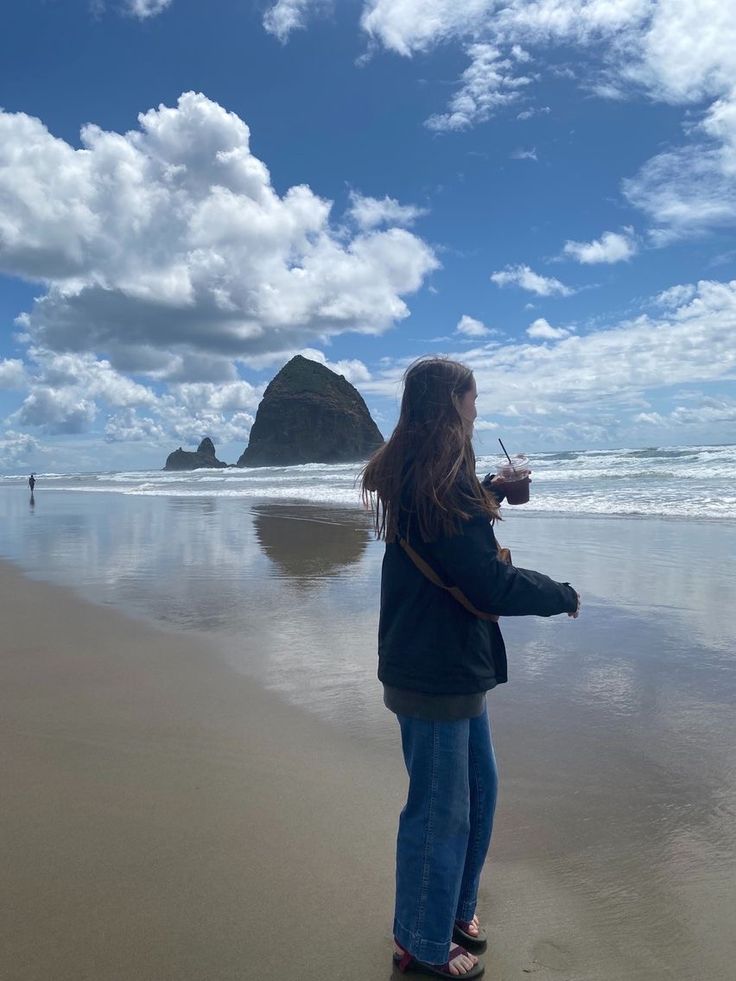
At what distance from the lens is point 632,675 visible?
196 inches

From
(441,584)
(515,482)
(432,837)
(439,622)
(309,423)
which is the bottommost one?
(432,837)

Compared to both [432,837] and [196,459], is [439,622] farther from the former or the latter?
[196,459]

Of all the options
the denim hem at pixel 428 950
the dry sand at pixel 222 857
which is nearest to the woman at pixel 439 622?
the denim hem at pixel 428 950

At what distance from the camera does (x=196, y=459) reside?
104 meters

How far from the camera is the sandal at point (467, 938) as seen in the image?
239cm

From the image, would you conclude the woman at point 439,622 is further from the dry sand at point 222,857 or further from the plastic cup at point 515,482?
the dry sand at point 222,857

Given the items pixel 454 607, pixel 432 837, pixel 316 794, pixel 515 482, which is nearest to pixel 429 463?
pixel 515 482

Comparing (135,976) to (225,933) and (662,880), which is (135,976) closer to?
(225,933)

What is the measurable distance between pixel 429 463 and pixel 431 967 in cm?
159

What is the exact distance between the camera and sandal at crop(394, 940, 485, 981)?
7.37 feet

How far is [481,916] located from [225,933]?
35.3 inches

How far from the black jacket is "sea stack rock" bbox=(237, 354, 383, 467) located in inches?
3558

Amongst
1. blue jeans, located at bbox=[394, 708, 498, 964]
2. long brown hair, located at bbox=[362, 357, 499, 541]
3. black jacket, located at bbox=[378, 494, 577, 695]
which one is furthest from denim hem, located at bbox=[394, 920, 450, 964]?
long brown hair, located at bbox=[362, 357, 499, 541]

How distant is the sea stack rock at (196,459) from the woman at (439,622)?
336ft
